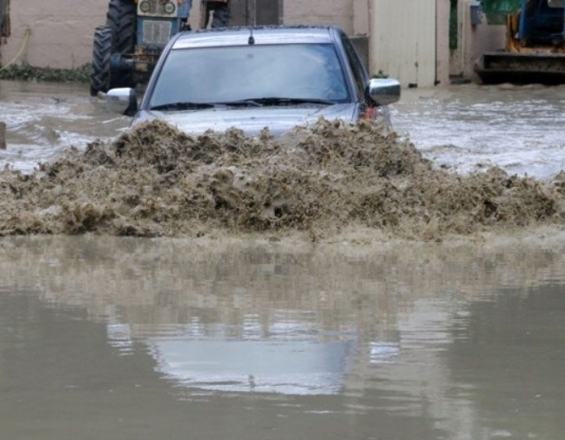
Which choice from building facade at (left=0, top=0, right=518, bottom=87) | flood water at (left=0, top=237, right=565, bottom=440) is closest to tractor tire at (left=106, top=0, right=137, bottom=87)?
building facade at (left=0, top=0, right=518, bottom=87)

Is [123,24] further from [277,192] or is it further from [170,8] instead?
[277,192]

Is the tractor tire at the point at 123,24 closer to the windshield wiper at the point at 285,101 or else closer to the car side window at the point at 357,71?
the car side window at the point at 357,71

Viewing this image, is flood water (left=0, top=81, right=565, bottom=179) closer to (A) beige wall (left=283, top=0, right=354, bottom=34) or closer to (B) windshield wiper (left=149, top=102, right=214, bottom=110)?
(A) beige wall (left=283, top=0, right=354, bottom=34)

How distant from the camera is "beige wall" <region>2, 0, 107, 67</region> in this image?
26.0m

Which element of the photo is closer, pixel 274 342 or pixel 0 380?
pixel 0 380

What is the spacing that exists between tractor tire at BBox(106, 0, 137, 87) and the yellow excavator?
7326mm

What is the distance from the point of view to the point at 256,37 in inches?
442

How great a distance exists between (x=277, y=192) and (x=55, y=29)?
17.2 metres

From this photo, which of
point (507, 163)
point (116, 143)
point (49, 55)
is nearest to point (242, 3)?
point (49, 55)

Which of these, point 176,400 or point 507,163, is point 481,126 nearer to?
point 507,163

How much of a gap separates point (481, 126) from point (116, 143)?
8.45 metres

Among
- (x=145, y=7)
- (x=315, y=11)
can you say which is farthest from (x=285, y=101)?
(x=315, y=11)

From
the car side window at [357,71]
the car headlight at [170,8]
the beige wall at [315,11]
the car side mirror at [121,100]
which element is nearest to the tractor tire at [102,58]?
the car headlight at [170,8]

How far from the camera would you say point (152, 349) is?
640 centimetres
